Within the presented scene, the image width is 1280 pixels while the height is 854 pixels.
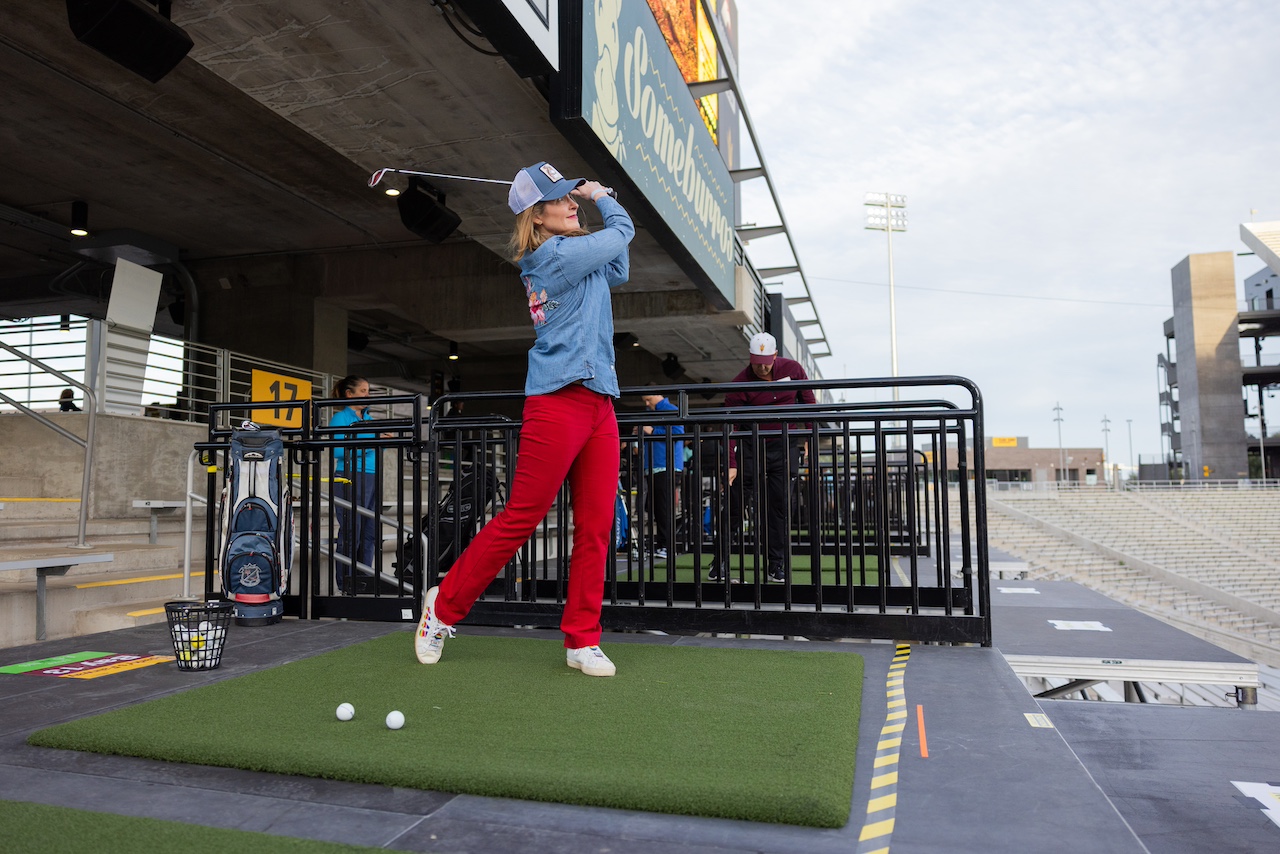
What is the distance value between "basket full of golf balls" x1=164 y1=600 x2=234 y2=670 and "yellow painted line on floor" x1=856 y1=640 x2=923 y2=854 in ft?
8.19

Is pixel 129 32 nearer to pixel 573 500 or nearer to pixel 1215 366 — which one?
pixel 573 500

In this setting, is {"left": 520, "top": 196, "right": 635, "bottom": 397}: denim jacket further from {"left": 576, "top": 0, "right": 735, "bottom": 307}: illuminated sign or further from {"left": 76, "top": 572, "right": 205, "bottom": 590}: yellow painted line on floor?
{"left": 76, "top": 572, "right": 205, "bottom": 590}: yellow painted line on floor

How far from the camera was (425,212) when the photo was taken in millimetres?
8281

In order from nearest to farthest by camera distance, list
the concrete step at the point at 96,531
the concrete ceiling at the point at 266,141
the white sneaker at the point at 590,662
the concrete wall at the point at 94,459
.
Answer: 1. the white sneaker at the point at 590,662
2. the concrete ceiling at the point at 266,141
3. the concrete step at the point at 96,531
4. the concrete wall at the point at 94,459

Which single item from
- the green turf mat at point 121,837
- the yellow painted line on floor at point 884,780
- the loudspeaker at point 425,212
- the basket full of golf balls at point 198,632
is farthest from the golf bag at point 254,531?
the loudspeaker at point 425,212

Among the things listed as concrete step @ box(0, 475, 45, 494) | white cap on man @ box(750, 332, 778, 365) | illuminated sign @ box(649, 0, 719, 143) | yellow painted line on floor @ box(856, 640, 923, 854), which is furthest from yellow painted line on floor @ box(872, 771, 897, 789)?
concrete step @ box(0, 475, 45, 494)

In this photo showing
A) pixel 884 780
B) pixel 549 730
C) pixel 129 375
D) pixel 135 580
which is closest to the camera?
pixel 884 780

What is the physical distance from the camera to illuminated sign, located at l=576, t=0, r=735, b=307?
6.18 meters

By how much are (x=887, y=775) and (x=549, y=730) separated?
0.90m

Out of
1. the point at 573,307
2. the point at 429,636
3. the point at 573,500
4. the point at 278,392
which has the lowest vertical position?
the point at 429,636

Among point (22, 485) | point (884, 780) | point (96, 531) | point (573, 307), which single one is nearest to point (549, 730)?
point (884, 780)

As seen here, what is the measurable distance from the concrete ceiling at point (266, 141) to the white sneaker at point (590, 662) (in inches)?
158

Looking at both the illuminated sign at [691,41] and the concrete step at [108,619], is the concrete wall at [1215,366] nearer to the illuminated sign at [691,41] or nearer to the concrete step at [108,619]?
the illuminated sign at [691,41]

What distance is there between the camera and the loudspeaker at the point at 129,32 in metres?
4.88
